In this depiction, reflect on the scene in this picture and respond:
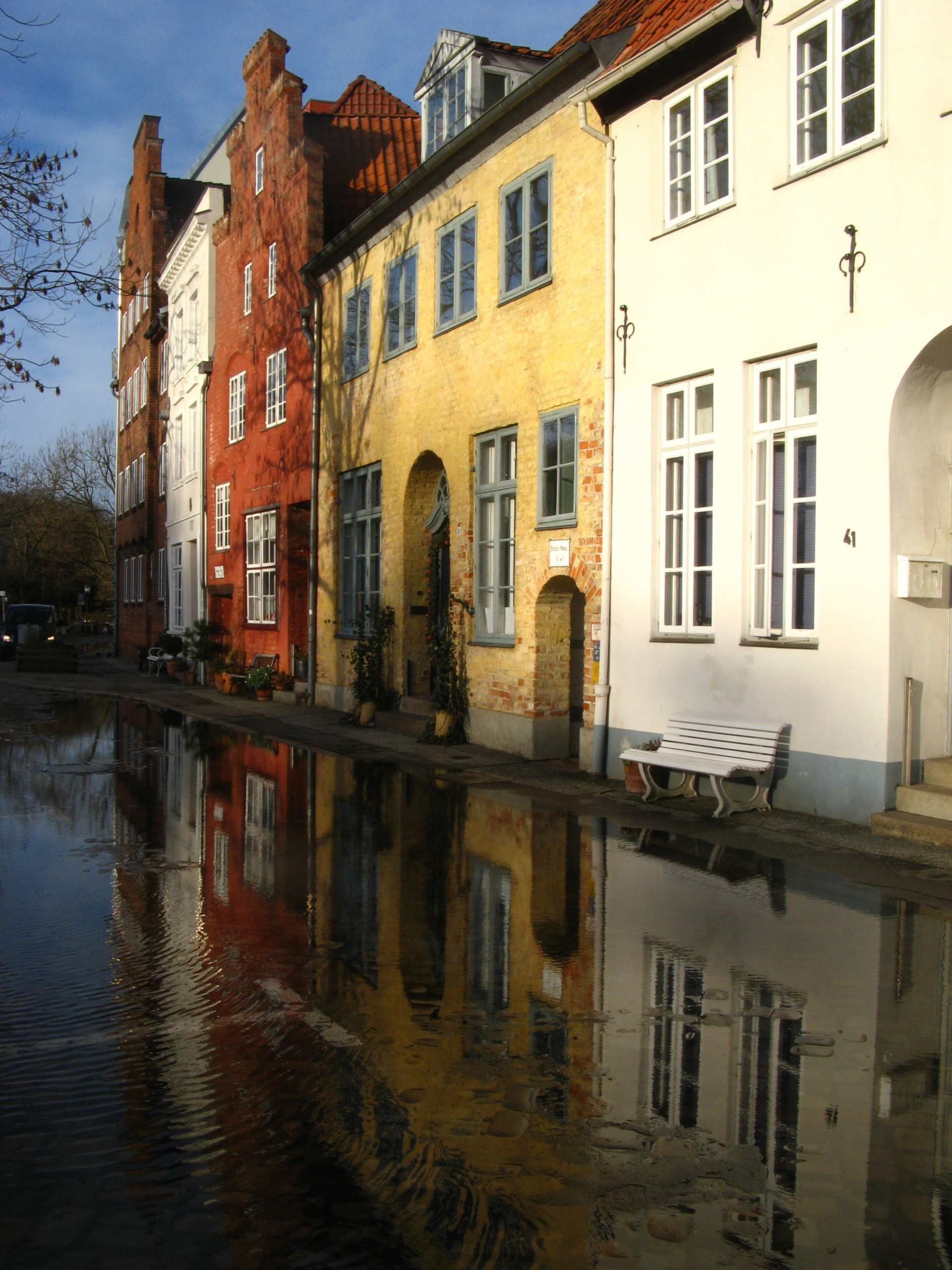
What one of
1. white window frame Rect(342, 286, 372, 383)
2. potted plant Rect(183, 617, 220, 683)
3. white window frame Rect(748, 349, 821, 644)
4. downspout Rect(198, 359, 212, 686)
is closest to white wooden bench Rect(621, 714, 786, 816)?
white window frame Rect(748, 349, 821, 644)

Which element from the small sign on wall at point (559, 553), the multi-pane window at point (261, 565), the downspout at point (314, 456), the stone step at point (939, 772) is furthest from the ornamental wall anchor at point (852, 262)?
the multi-pane window at point (261, 565)

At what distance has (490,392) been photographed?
15547 millimetres

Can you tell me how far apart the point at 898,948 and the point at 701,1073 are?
2228mm

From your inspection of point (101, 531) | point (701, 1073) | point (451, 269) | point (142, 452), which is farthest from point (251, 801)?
point (101, 531)

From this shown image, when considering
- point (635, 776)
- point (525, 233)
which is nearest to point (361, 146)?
point (525, 233)

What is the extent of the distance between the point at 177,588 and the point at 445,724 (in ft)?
71.2

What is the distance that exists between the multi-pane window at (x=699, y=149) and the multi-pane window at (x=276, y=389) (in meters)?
13.8

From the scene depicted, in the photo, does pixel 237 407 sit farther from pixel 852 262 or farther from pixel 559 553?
pixel 852 262

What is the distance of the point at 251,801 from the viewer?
37.6ft

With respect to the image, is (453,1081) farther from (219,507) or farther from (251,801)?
(219,507)

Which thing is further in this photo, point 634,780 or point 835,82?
point 634,780

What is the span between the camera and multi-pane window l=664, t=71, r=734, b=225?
1139 cm

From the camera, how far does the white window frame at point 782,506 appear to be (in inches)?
410

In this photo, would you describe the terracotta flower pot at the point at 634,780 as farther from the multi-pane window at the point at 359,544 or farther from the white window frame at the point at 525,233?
the multi-pane window at the point at 359,544
